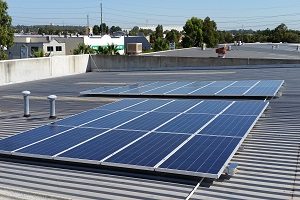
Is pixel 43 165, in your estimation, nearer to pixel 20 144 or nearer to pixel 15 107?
pixel 20 144

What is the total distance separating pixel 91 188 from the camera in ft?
31.7

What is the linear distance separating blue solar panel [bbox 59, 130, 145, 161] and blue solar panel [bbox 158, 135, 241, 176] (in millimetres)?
1650

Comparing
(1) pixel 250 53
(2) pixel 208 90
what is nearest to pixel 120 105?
(2) pixel 208 90

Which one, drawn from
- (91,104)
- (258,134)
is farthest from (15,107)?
(258,134)

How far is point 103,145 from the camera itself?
1141 centimetres

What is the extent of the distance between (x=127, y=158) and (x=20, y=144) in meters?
Result: 3.50

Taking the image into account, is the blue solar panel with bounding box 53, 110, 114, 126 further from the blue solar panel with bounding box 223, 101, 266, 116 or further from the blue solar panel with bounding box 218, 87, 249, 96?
the blue solar panel with bounding box 218, 87, 249, 96

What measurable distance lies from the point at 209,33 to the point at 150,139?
333 feet

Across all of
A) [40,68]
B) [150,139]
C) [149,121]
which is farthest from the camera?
[40,68]

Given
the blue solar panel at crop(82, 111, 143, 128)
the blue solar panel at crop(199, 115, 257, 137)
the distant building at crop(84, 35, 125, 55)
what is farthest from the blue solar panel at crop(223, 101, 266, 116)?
the distant building at crop(84, 35, 125, 55)

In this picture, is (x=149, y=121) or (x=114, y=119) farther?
(x=114, y=119)

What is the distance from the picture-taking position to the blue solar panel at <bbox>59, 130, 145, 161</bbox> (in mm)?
Answer: 10742

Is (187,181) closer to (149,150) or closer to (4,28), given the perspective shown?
(149,150)

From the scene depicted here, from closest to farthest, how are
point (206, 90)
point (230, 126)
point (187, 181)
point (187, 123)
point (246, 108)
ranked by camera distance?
point (187, 181) → point (230, 126) → point (187, 123) → point (246, 108) → point (206, 90)
